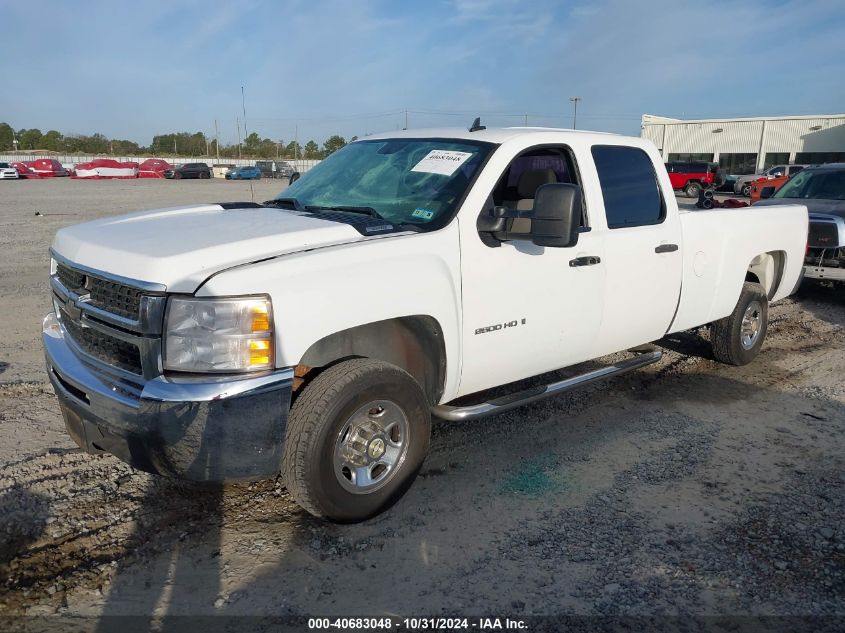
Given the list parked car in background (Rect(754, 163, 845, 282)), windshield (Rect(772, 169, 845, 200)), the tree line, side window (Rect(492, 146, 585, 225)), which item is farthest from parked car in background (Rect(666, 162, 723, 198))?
the tree line

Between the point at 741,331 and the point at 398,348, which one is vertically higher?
the point at 398,348

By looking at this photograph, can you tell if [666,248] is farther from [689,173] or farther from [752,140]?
[752,140]

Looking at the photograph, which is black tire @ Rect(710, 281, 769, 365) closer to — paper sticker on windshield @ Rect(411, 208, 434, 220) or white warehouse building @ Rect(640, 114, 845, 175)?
paper sticker on windshield @ Rect(411, 208, 434, 220)

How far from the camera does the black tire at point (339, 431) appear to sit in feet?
10.0

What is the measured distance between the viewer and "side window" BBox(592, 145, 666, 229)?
4.50 m

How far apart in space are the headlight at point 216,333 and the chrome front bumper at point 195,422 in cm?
8

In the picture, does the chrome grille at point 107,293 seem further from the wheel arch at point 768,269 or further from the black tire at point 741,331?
the wheel arch at point 768,269

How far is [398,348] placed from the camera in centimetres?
358

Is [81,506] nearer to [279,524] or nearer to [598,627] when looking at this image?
[279,524]

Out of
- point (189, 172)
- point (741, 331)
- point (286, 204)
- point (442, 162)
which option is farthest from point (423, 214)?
point (189, 172)

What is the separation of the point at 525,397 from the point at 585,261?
94 cm

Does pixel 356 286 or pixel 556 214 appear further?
pixel 556 214

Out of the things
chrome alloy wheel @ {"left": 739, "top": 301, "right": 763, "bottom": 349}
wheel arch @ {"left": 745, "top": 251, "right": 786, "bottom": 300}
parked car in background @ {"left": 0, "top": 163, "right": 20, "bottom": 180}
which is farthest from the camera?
parked car in background @ {"left": 0, "top": 163, "right": 20, "bottom": 180}

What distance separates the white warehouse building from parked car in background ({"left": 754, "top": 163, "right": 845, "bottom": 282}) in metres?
48.0
